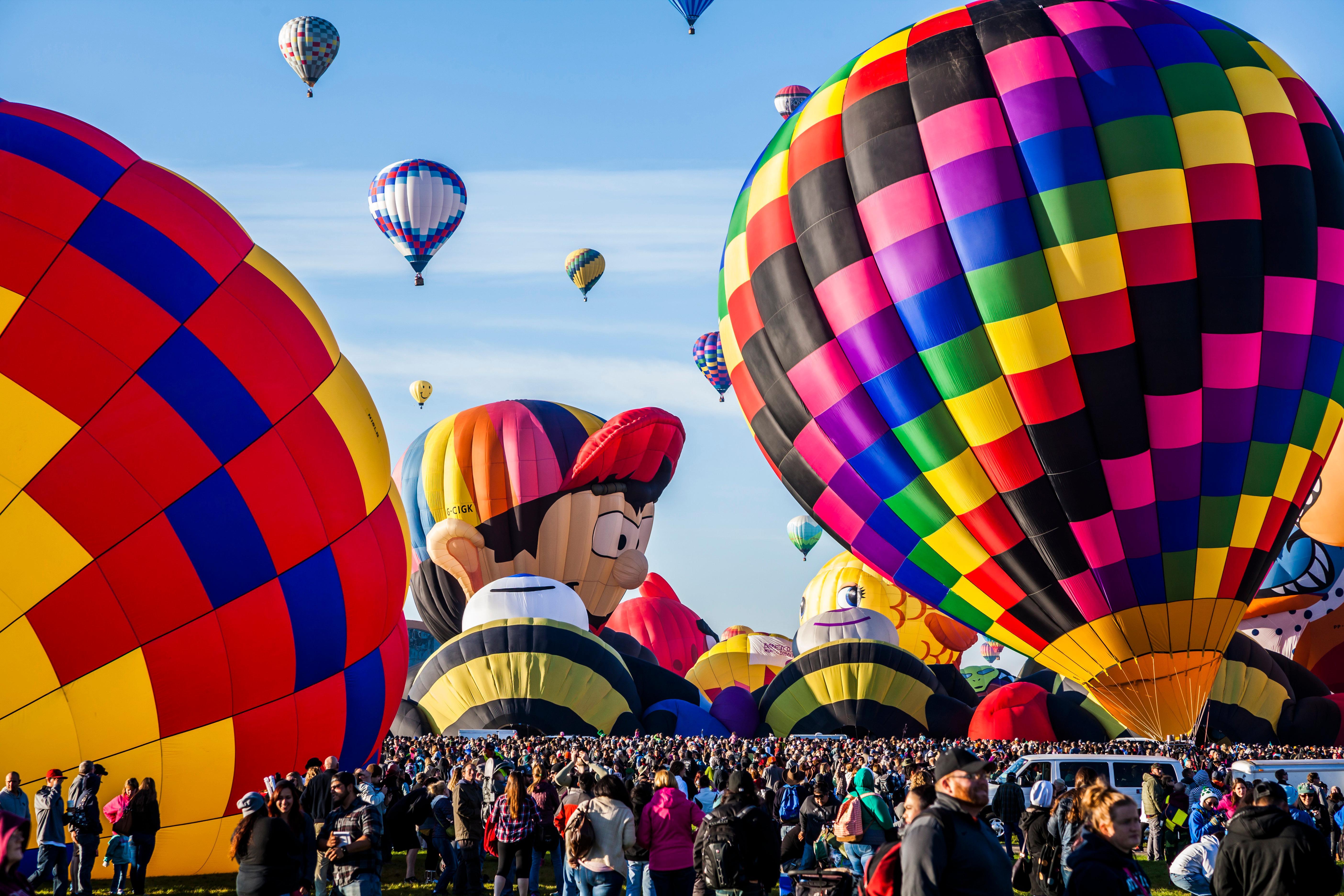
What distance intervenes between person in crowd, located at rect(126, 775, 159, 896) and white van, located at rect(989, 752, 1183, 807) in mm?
6789

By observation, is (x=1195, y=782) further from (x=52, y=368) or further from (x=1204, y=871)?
(x=52, y=368)

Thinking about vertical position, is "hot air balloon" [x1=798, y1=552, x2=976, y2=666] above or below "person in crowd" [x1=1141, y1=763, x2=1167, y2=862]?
Result: above

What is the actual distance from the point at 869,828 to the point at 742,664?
870 inches

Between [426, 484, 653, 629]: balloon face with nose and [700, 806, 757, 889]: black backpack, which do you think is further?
[426, 484, 653, 629]: balloon face with nose

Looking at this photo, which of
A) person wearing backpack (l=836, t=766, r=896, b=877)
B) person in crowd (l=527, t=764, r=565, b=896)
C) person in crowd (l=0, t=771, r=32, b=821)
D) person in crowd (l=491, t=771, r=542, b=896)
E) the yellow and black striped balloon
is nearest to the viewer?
person in crowd (l=0, t=771, r=32, b=821)

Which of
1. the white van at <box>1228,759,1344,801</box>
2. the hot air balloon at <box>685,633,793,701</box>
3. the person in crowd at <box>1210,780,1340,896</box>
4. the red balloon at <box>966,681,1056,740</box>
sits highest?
the hot air balloon at <box>685,633,793,701</box>

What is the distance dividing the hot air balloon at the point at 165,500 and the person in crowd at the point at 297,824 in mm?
2149

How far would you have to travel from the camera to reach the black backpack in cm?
555

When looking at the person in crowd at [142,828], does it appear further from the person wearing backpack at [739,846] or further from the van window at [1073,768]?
the van window at [1073,768]

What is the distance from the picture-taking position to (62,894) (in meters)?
6.93

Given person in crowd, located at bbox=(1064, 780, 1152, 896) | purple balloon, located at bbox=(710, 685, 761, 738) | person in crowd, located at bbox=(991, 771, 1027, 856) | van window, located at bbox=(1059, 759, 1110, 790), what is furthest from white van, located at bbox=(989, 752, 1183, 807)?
purple balloon, located at bbox=(710, 685, 761, 738)

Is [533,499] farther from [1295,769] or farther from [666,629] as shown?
[1295,769]

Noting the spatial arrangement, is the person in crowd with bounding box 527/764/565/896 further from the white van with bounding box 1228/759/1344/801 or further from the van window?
the white van with bounding box 1228/759/1344/801

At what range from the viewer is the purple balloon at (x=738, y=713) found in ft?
73.5
